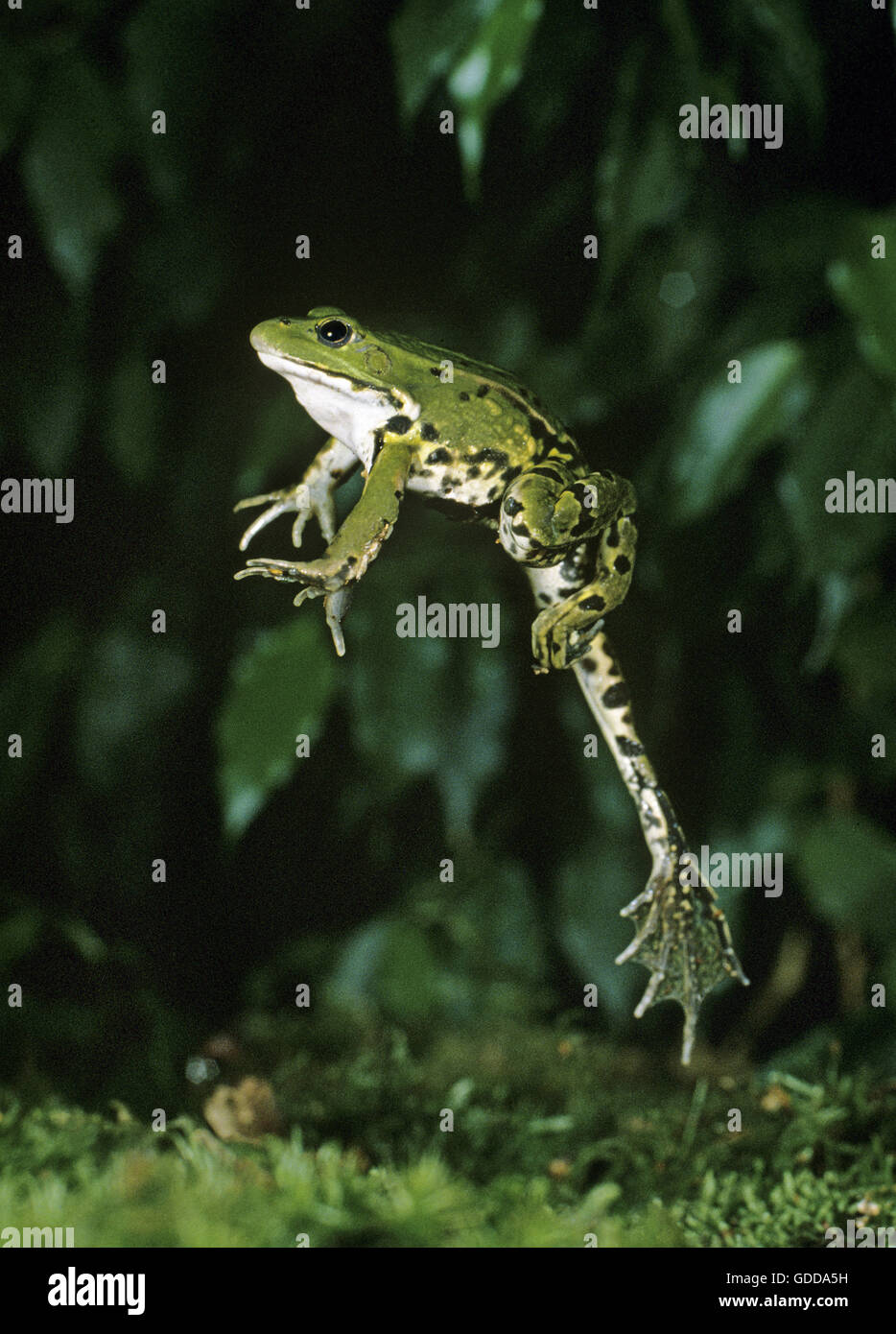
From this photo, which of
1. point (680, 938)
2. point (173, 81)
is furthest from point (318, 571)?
point (173, 81)

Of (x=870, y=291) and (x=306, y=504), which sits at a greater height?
(x=870, y=291)

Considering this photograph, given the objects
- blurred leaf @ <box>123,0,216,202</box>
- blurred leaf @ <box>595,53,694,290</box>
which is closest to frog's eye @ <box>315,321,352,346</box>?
blurred leaf @ <box>595,53,694,290</box>

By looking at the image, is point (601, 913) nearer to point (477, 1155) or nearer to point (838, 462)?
point (477, 1155)

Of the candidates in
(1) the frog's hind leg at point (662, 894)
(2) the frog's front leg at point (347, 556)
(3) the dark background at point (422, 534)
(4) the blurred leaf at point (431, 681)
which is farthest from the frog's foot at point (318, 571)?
(4) the blurred leaf at point (431, 681)

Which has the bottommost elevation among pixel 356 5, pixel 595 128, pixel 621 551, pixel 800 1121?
pixel 800 1121

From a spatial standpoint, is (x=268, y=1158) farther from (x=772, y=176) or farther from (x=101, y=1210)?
(x=772, y=176)

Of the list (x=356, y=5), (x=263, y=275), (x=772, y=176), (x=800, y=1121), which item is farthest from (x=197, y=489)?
(x=800, y=1121)

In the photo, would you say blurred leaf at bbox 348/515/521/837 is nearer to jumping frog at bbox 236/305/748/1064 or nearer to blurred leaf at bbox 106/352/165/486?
blurred leaf at bbox 106/352/165/486
